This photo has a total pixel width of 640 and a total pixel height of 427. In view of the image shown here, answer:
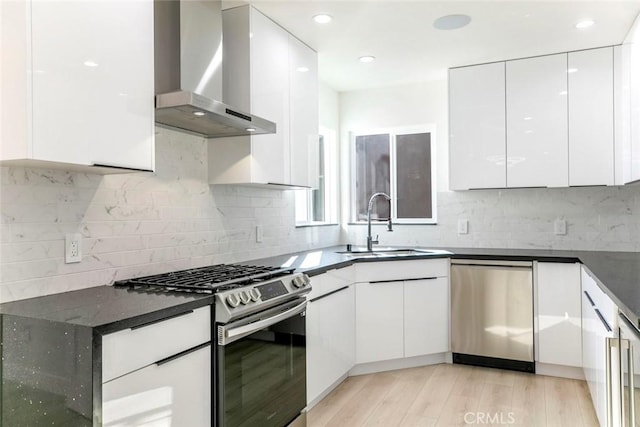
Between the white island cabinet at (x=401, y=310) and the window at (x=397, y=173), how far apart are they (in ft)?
2.93

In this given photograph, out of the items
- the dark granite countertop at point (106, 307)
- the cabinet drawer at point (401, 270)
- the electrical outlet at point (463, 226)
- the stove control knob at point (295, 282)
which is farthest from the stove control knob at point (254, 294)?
the electrical outlet at point (463, 226)

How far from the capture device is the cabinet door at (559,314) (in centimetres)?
318

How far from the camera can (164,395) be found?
1.59 metres

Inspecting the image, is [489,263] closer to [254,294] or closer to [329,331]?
[329,331]

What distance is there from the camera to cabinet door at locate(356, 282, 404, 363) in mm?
3355

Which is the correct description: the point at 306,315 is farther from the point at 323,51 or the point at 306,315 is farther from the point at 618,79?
the point at 618,79

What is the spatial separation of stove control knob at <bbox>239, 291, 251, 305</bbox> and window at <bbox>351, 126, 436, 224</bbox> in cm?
268

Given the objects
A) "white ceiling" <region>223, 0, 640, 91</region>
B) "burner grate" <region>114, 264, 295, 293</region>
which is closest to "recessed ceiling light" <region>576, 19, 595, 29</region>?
"white ceiling" <region>223, 0, 640, 91</region>

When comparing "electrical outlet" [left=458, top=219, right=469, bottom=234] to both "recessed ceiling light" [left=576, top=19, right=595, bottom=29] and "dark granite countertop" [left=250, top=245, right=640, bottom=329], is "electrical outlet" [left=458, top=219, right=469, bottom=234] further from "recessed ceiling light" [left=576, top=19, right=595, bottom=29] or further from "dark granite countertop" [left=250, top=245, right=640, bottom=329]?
"recessed ceiling light" [left=576, top=19, right=595, bottom=29]

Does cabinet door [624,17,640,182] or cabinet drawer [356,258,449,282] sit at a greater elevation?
cabinet door [624,17,640,182]

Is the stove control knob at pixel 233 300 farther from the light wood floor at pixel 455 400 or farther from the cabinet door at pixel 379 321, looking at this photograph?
the cabinet door at pixel 379 321

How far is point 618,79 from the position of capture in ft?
10.8

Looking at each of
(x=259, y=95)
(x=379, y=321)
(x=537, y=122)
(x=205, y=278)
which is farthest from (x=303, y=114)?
(x=537, y=122)

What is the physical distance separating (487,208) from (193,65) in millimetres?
2847
